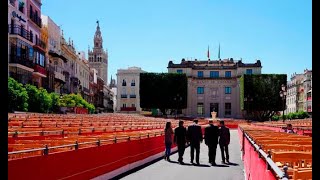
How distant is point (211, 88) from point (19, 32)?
70.1 metres

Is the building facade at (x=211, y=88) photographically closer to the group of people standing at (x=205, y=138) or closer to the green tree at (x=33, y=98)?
the green tree at (x=33, y=98)

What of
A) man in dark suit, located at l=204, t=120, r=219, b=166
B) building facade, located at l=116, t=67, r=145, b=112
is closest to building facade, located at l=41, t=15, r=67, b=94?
man in dark suit, located at l=204, t=120, r=219, b=166

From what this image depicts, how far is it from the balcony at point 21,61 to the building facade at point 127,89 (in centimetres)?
7209

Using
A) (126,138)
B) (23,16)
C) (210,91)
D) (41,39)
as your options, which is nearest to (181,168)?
(126,138)

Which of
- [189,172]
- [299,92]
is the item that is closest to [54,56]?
[189,172]

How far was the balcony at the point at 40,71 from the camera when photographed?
2049 inches

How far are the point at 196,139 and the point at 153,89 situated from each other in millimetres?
81763

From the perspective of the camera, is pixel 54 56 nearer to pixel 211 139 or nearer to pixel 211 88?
pixel 211 139

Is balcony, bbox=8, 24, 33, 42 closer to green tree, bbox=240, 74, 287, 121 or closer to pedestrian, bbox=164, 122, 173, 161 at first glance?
pedestrian, bbox=164, 122, 173, 161

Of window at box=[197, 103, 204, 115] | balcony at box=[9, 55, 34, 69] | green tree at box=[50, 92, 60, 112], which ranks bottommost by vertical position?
window at box=[197, 103, 204, 115]

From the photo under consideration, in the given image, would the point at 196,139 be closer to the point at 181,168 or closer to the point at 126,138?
the point at 181,168

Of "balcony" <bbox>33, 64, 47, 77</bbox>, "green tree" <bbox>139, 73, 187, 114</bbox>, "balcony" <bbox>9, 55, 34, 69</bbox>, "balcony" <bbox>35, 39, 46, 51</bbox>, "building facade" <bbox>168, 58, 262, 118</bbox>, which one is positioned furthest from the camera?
"building facade" <bbox>168, 58, 262, 118</bbox>

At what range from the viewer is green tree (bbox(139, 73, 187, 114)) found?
98.9 metres

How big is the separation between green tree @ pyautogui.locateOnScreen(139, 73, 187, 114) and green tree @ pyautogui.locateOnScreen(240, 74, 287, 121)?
13.4 meters
